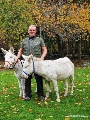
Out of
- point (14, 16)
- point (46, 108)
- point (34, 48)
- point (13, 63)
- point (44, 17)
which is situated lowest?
point (46, 108)

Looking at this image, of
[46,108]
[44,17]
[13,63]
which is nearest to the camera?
[46,108]

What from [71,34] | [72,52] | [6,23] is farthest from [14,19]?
[72,52]

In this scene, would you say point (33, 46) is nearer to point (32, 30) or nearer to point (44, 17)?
point (32, 30)

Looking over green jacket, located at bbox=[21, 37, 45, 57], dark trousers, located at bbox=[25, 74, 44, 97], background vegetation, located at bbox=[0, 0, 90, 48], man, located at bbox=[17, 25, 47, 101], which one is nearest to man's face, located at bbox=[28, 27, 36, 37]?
man, located at bbox=[17, 25, 47, 101]

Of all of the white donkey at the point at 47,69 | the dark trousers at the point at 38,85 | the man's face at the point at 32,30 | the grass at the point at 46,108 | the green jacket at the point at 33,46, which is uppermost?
the man's face at the point at 32,30

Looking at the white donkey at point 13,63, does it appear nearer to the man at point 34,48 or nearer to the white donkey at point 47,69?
the man at point 34,48

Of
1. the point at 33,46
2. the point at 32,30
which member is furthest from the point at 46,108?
the point at 32,30

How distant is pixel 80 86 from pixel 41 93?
3430 mm

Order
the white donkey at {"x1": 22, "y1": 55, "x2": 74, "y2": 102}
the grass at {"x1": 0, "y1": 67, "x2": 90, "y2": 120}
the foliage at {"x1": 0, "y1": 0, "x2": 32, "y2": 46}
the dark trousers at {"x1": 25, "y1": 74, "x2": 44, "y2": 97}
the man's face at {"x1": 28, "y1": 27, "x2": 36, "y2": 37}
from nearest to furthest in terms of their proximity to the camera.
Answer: the grass at {"x1": 0, "y1": 67, "x2": 90, "y2": 120}, the white donkey at {"x1": 22, "y1": 55, "x2": 74, "y2": 102}, the man's face at {"x1": 28, "y1": 27, "x2": 36, "y2": 37}, the dark trousers at {"x1": 25, "y1": 74, "x2": 44, "y2": 97}, the foliage at {"x1": 0, "y1": 0, "x2": 32, "y2": 46}

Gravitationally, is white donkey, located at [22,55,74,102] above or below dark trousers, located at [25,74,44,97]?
above

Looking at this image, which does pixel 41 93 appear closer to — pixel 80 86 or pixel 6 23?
pixel 80 86

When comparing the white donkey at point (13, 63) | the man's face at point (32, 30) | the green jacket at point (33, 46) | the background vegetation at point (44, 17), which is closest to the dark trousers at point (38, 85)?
the white donkey at point (13, 63)

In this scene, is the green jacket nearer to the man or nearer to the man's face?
the man

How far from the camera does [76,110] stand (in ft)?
28.6
